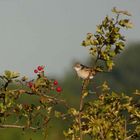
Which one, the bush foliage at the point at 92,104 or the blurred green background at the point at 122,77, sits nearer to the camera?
the bush foliage at the point at 92,104

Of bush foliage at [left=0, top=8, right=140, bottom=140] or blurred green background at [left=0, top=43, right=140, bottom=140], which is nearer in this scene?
bush foliage at [left=0, top=8, right=140, bottom=140]

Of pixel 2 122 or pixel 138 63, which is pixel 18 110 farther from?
pixel 138 63

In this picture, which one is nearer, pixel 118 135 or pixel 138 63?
pixel 118 135

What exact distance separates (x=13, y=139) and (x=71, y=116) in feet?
145

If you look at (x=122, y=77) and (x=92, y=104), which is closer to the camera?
(x=92, y=104)

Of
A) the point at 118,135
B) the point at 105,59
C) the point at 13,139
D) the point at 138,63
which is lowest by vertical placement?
the point at 138,63

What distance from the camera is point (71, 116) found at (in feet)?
28.7

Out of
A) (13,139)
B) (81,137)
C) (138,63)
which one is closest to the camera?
(81,137)

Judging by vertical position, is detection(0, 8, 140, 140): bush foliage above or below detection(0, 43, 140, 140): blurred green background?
above

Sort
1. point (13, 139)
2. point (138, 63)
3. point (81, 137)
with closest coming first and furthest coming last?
1. point (81, 137)
2. point (13, 139)
3. point (138, 63)

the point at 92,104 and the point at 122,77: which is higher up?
the point at 92,104

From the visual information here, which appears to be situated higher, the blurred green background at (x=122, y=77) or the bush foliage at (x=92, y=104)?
the bush foliage at (x=92, y=104)

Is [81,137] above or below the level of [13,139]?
above

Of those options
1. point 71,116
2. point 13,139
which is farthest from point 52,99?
point 13,139
